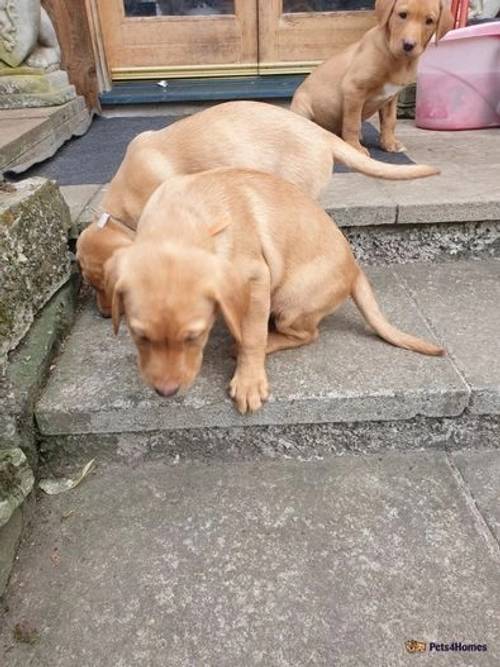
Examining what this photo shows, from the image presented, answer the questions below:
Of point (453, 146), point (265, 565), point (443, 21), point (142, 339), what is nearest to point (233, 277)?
point (142, 339)

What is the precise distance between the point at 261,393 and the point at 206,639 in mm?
915

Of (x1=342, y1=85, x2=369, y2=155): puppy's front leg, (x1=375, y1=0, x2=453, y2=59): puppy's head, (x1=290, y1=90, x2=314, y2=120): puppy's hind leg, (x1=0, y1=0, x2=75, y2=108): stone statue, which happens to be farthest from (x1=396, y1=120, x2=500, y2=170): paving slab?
(x1=0, y1=0, x2=75, y2=108): stone statue

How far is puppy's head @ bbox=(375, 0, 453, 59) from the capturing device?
3.88m

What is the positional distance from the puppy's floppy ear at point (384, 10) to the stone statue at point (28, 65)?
2.73 m

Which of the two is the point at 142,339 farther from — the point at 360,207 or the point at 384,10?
the point at 384,10

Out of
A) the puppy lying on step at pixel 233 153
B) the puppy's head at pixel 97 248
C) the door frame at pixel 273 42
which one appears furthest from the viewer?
the door frame at pixel 273 42

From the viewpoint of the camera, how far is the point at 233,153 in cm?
306

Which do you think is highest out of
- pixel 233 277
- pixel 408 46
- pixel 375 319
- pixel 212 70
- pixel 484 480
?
pixel 408 46

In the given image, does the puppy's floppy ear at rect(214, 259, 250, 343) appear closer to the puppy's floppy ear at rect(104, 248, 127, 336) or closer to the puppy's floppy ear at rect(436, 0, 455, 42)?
the puppy's floppy ear at rect(104, 248, 127, 336)

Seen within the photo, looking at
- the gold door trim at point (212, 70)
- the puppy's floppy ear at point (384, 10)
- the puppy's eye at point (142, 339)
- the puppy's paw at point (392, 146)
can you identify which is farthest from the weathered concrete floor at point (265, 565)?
the gold door trim at point (212, 70)

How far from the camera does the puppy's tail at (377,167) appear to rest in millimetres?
2756

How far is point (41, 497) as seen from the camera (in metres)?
→ 2.29

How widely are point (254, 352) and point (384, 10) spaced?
3085mm

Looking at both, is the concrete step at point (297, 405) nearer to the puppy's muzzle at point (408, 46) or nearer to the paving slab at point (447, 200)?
the paving slab at point (447, 200)
